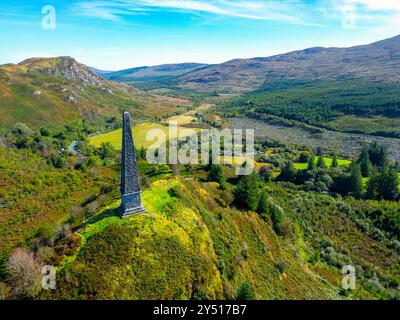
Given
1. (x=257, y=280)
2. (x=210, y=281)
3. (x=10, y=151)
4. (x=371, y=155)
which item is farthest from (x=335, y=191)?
(x=10, y=151)

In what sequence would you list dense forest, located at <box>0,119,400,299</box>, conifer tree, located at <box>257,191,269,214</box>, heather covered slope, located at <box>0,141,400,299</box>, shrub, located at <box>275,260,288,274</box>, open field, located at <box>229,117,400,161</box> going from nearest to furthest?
dense forest, located at <box>0,119,400,299</box> < heather covered slope, located at <box>0,141,400,299</box> < shrub, located at <box>275,260,288,274</box> < conifer tree, located at <box>257,191,269,214</box> < open field, located at <box>229,117,400,161</box>

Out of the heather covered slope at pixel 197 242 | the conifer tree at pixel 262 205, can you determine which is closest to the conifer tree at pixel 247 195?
the conifer tree at pixel 262 205

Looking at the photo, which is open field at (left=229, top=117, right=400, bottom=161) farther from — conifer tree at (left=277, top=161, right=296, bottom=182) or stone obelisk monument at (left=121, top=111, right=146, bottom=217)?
stone obelisk monument at (left=121, top=111, right=146, bottom=217)

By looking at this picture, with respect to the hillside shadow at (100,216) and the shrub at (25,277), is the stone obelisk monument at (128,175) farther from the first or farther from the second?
the shrub at (25,277)

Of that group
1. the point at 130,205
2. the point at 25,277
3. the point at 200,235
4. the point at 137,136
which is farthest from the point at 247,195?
the point at 137,136

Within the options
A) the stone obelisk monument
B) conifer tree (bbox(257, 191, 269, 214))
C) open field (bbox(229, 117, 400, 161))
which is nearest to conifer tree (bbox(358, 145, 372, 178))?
A: open field (bbox(229, 117, 400, 161))
